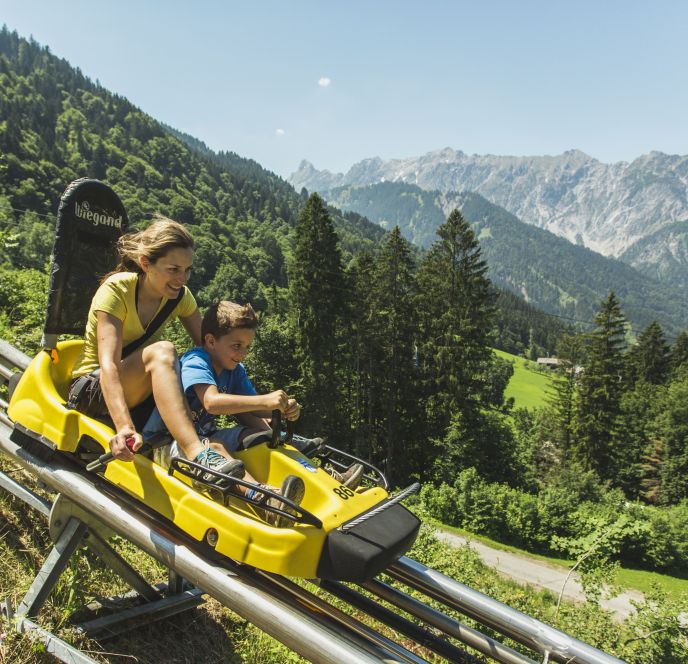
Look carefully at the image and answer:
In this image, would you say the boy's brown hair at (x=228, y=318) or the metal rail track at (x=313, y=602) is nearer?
the metal rail track at (x=313, y=602)

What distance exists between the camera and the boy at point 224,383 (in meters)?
3.08

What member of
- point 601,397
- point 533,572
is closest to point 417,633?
point 533,572

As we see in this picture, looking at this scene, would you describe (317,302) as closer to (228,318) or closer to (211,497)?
(228,318)

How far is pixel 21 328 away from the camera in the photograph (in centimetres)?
844

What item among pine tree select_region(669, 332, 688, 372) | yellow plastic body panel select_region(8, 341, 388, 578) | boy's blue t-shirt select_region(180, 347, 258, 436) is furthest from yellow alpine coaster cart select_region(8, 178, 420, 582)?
pine tree select_region(669, 332, 688, 372)

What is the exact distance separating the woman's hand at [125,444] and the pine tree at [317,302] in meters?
29.7

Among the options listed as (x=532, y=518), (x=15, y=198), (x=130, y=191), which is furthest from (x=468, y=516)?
(x=130, y=191)

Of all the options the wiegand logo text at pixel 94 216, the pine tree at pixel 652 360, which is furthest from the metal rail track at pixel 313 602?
the pine tree at pixel 652 360

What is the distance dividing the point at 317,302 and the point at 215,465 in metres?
29.9

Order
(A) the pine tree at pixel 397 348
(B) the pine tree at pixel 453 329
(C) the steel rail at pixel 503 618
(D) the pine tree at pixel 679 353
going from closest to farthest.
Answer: (C) the steel rail at pixel 503 618, (B) the pine tree at pixel 453 329, (A) the pine tree at pixel 397 348, (D) the pine tree at pixel 679 353

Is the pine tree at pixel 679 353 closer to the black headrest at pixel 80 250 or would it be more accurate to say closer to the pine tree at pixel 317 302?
the pine tree at pixel 317 302

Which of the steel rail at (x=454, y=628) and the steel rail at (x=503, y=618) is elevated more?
the steel rail at (x=503, y=618)

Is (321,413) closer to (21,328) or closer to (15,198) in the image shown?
(21,328)

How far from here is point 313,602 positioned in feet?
9.04
